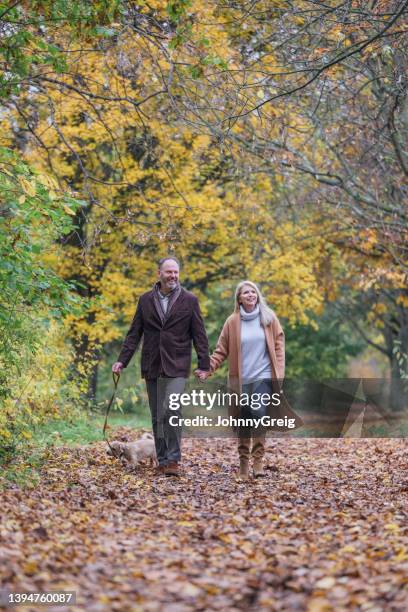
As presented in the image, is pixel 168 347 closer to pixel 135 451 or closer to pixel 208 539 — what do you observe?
pixel 135 451

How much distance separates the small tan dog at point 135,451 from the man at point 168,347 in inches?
29.3

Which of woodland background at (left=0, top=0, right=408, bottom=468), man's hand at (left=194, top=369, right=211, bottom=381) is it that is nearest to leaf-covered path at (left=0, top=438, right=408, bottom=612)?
man's hand at (left=194, top=369, right=211, bottom=381)

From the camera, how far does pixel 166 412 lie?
10430mm

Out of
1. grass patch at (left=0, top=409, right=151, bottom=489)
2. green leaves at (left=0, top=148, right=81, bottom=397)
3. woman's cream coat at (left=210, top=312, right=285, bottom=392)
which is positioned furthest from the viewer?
woman's cream coat at (left=210, top=312, right=285, bottom=392)

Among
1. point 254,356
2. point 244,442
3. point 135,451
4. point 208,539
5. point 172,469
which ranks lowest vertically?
point 208,539

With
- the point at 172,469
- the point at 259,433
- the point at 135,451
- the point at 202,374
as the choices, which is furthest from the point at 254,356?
the point at 135,451

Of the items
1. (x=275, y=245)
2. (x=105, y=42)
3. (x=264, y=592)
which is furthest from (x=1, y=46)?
(x=275, y=245)

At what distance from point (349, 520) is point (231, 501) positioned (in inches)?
56.3

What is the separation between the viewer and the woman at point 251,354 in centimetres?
1039

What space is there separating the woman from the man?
33 cm

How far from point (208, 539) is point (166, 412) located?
3471 millimetres

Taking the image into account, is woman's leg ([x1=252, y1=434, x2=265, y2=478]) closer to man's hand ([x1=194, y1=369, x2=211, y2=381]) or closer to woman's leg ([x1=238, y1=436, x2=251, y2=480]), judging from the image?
woman's leg ([x1=238, y1=436, x2=251, y2=480])

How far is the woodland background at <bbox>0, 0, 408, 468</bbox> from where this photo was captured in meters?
9.85

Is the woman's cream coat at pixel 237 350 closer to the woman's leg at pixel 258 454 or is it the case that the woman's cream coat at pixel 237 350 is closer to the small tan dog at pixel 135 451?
the woman's leg at pixel 258 454
